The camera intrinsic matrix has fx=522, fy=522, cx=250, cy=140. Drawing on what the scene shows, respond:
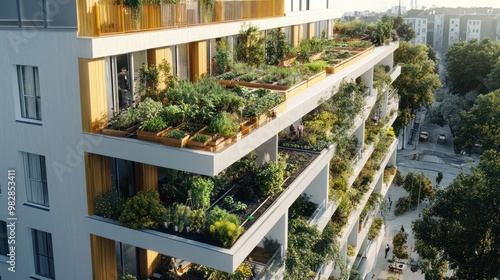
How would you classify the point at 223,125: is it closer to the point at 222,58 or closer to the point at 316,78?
the point at 222,58

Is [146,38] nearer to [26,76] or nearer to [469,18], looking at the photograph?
[26,76]

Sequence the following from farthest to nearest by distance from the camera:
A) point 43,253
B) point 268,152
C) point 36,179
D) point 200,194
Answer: point 268,152, point 43,253, point 36,179, point 200,194

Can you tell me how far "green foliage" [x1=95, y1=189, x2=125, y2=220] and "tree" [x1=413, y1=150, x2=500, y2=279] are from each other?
59.8 ft

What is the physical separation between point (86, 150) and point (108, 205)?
1697mm

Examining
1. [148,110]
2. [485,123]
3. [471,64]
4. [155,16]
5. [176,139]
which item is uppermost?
[155,16]

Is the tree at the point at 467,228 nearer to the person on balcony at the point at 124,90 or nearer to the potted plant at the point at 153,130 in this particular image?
the potted plant at the point at 153,130

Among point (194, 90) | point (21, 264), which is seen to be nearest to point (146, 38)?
point (194, 90)

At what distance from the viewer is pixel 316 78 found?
2419 cm

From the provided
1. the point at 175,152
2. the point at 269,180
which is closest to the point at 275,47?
the point at 269,180

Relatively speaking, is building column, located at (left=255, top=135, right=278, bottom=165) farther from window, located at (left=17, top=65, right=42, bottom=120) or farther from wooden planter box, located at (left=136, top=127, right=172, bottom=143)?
window, located at (left=17, top=65, right=42, bottom=120)

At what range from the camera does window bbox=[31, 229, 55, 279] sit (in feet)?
54.9

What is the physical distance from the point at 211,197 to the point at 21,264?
6.67m

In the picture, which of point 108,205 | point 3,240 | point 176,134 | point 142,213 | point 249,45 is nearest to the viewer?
point 176,134

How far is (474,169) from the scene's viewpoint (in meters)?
27.7
